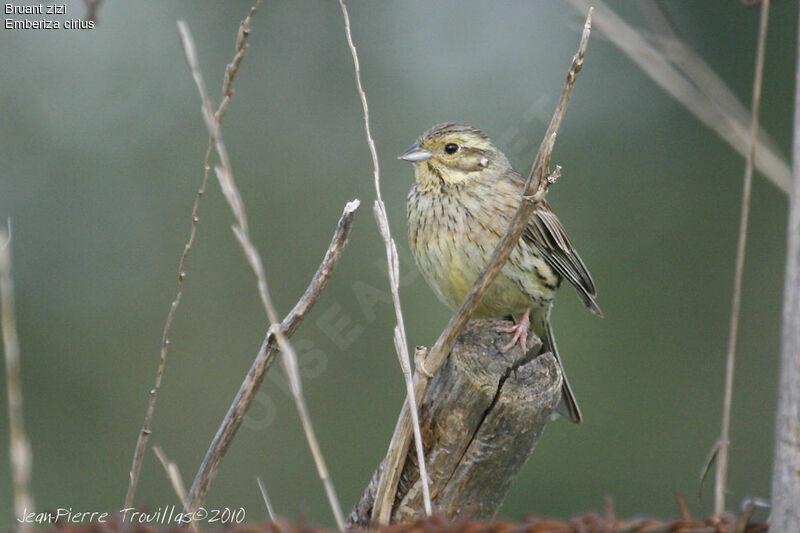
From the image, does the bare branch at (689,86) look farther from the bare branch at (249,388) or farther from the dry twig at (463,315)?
the bare branch at (249,388)

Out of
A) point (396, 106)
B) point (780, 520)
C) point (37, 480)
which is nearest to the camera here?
point (780, 520)

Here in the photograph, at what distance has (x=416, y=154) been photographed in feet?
14.2

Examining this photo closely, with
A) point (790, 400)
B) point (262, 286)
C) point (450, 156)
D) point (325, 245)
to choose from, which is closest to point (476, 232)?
point (450, 156)

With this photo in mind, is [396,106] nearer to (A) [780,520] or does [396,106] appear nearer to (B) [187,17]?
(B) [187,17]

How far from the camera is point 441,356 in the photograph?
2865 millimetres

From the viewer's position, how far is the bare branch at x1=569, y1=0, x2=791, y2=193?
115 inches

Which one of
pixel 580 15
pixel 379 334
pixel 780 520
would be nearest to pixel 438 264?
pixel 580 15

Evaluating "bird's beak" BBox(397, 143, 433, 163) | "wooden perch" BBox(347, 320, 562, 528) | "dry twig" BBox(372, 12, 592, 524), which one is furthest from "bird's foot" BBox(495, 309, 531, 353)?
"bird's beak" BBox(397, 143, 433, 163)

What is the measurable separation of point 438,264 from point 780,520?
7.20 ft

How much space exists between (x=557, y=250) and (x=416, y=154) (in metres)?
0.71

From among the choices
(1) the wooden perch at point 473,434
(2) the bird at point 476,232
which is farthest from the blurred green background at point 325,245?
(1) the wooden perch at point 473,434

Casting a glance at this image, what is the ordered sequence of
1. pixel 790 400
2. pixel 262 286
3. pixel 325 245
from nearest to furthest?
pixel 790 400 → pixel 262 286 → pixel 325 245

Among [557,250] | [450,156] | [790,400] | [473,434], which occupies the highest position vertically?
[450,156]

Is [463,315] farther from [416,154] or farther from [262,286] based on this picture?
[416,154]
